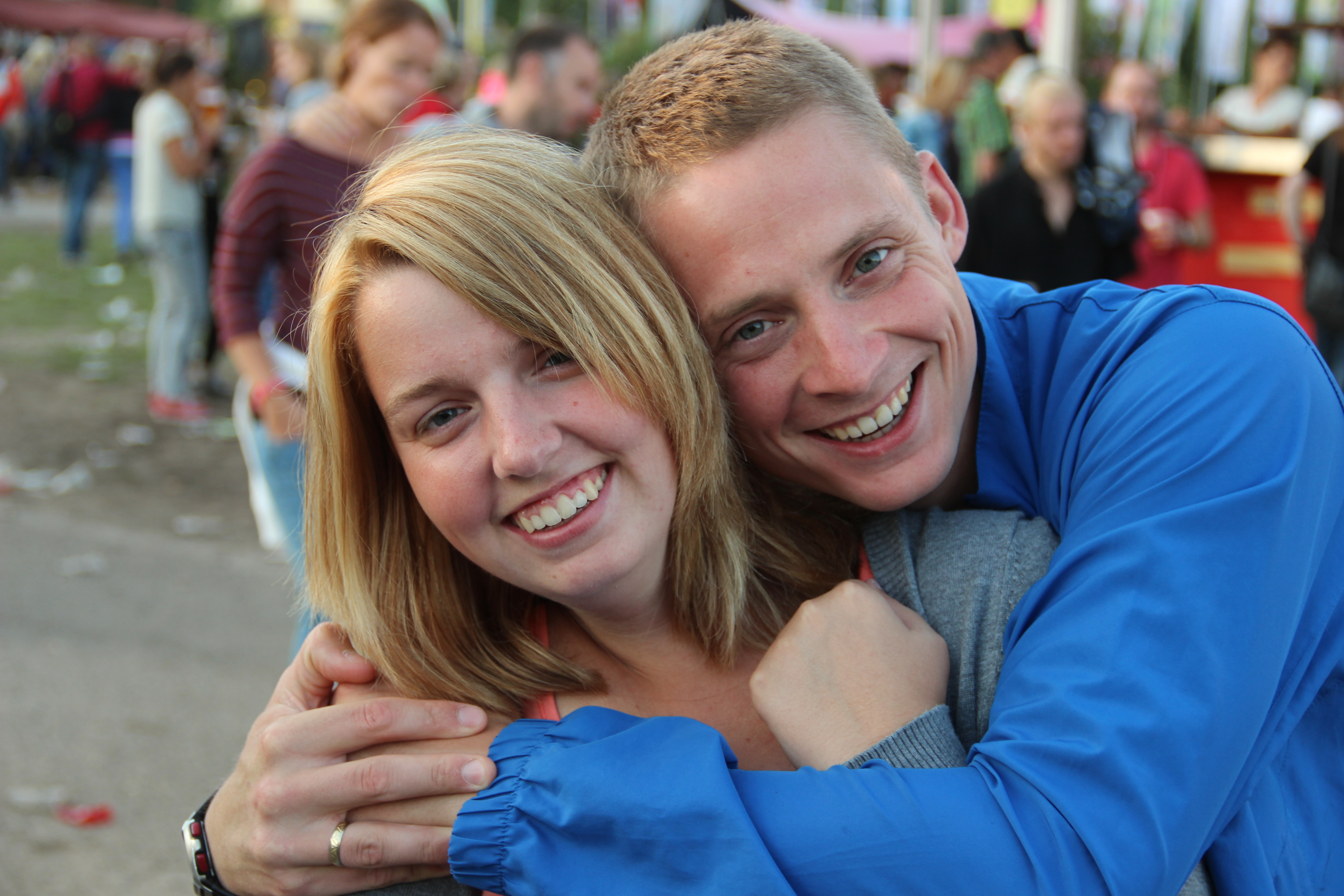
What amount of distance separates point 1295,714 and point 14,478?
671 centimetres

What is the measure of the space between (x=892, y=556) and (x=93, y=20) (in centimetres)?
4458

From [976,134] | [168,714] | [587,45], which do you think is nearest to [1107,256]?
[976,134]

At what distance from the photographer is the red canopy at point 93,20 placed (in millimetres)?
36344

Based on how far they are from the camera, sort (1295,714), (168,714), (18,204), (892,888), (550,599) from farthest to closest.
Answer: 1. (18,204)
2. (168,714)
3. (550,599)
4. (1295,714)
5. (892,888)

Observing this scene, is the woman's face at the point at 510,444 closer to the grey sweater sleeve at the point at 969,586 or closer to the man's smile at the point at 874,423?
the man's smile at the point at 874,423

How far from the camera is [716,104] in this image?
5.72 feet

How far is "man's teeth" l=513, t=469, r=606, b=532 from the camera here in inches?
64.8

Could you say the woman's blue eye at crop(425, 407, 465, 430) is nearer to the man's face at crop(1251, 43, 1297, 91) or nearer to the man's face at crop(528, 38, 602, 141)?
the man's face at crop(528, 38, 602, 141)

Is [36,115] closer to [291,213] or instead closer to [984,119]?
[984,119]

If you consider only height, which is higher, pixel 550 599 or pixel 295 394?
pixel 550 599

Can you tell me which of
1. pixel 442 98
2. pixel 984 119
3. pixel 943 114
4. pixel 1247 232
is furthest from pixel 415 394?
Result: pixel 1247 232

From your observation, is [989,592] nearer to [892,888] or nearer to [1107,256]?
[892,888]

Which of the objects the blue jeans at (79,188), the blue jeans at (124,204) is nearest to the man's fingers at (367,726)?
the blue jeans at (124,204)

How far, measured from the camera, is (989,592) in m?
1.69
